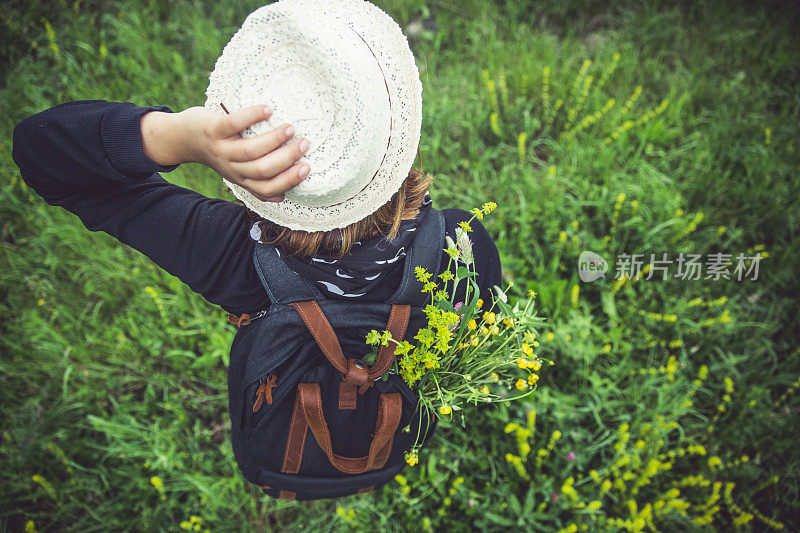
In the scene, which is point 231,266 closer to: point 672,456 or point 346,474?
point 346,474

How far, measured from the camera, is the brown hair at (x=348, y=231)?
1160mm

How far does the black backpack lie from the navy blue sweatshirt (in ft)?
0.27

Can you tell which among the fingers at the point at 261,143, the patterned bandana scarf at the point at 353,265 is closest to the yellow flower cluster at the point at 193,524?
the patterned bandana scarf at the point at 353,265

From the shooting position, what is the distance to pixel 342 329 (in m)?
1.29

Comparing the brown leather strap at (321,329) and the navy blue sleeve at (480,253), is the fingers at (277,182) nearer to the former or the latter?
the brown leather strap at (321,329)

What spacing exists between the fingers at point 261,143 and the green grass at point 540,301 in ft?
5.16

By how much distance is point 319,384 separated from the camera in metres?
1.31

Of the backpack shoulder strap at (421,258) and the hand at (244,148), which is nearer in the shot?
the hand at (244,148)

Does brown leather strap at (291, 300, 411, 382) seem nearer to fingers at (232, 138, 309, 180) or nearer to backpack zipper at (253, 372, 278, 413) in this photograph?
backpack zipper at (253, 372, 278, 413)

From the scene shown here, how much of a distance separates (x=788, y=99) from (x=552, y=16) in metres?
1.63

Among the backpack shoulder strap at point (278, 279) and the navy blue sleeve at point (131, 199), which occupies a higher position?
the navy blue sleeve at point (131, 199)

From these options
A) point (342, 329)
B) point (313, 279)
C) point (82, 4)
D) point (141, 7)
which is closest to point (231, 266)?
point (313, 279)

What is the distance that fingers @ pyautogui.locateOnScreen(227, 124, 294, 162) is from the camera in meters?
0.89

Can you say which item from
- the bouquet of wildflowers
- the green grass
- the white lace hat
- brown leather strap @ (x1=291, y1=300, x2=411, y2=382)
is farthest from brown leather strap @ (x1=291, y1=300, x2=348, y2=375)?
the green grass
